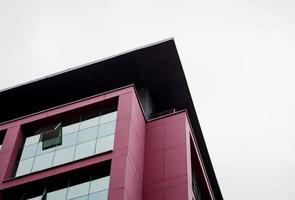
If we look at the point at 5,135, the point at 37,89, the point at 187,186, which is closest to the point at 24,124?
the point at 5,135

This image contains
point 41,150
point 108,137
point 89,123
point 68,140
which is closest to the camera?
point 108,137

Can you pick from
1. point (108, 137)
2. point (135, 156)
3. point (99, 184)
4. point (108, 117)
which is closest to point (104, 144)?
point (108, 137)

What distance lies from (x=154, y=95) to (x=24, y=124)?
36.0 feet

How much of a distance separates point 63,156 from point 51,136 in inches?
92.1

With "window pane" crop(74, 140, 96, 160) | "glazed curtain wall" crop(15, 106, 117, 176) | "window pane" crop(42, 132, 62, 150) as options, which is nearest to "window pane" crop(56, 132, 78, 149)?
"glazed curtain wall" crop(15, 106, 117, 176)

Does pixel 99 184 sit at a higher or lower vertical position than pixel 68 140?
lower

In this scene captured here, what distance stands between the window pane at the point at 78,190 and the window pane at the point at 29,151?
4.92 meters

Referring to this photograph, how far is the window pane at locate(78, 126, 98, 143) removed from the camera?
1211 inches

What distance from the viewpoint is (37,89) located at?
1628 inches

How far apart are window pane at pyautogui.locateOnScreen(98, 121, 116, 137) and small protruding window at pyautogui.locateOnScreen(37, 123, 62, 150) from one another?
2.71 m

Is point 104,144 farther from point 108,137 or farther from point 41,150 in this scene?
point 41,150

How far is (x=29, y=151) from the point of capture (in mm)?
32125

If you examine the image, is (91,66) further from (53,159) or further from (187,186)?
(187,186)

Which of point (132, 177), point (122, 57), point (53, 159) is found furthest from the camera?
point (122, 57)
